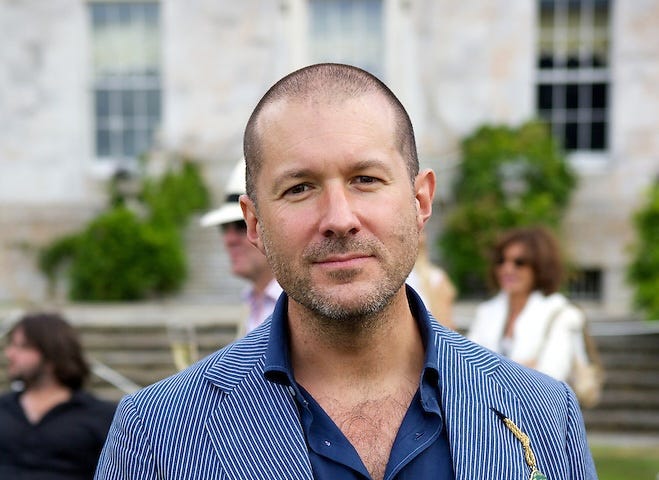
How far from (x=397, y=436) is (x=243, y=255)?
2.18 metres

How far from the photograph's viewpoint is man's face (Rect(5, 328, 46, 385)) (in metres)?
4.85

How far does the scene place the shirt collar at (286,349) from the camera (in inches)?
81.0

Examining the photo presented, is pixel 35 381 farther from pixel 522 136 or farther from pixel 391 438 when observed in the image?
pixel 522 136

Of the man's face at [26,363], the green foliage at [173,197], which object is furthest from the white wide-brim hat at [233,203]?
the green foliage at [173,197]

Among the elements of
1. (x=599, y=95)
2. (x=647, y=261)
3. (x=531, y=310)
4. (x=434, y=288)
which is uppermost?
(x=599, y=95)

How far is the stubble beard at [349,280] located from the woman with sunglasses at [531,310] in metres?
2.97

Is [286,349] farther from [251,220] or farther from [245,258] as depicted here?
[245,258]

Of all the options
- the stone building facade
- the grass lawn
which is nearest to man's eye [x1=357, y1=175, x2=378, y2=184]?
the grass lawn

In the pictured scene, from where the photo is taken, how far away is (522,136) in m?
13.8

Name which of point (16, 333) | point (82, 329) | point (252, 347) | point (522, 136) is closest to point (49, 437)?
point (16, 333)

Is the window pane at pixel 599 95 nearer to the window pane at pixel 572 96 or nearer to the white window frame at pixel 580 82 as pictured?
the white window frame at pixel 580 82

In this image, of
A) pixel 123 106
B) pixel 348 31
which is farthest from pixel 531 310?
pixel 123 106

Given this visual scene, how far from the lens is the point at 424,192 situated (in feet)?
7.24

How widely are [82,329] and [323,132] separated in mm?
8883
